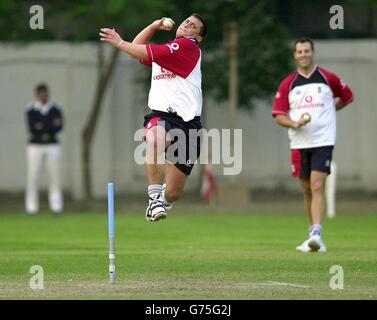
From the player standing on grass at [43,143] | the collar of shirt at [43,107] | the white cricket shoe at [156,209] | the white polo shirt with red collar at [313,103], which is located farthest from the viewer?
the collar of shirt at [43,107]

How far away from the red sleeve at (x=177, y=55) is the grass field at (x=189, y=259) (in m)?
2.35

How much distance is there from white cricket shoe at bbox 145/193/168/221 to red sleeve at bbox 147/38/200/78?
148 cm

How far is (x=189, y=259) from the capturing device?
15609 mm

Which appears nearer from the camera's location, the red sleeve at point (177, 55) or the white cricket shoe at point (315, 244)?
the red sleeve at point (177, 55)

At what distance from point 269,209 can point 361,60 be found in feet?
19.1

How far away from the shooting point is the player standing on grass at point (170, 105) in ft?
46.2

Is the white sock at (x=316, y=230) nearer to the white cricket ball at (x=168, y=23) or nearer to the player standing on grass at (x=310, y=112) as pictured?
the player standing on grass at (x=310, y=112)

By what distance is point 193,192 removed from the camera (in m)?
32.6

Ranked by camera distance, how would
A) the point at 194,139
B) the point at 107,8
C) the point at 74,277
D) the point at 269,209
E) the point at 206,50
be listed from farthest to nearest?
the point at 206,50
the point at 269,209
the point at 107,8
the point at 194,139
the point at 74,277

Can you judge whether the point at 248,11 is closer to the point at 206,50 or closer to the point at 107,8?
the point at 206,50

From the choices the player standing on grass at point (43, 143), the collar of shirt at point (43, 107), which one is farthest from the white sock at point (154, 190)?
the collar of shirt at point (43, 107)

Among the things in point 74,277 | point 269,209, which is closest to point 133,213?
point 269,209

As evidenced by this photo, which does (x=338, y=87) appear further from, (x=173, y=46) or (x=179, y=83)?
(x=173, y=46)

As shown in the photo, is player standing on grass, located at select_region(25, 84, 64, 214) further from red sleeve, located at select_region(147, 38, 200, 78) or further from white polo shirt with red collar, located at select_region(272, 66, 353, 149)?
red sleeve, located at select_region(147, 38, 200, 78)
